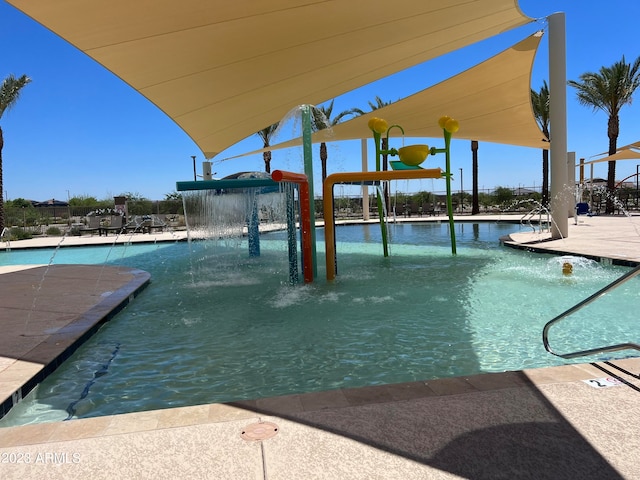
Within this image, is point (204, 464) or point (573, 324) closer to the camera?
point (204, 464)

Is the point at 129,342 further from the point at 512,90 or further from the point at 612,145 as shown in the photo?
the point at 612,145

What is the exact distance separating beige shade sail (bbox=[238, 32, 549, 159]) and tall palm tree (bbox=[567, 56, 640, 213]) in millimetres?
10217

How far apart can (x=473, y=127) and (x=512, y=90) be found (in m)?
3.46

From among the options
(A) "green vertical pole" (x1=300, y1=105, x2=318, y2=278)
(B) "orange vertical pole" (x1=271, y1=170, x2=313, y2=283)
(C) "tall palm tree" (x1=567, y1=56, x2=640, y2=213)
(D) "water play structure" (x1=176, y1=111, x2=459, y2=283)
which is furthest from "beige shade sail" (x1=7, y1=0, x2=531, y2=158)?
(C) "tall palm tree" (x1=567, y1=56, x2=640, y2=213)

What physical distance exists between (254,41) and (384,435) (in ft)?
19.7

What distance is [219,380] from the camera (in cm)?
357

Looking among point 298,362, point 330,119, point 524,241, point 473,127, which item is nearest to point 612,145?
point 473,127

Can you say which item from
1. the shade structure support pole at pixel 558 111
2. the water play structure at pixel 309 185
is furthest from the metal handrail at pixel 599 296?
the shade structure support pole at pixel 558 111

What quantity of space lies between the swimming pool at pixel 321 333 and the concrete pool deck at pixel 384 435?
2.06 feet

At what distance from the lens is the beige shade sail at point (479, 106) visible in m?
→ 10.7

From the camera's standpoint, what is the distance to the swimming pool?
11.4 ft

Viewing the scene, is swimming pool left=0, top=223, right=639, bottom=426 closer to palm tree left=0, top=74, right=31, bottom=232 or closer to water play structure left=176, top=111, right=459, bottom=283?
water play structure left=176, top=111, right=459, bottom=283

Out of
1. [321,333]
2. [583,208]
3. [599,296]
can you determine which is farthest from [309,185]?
[583,208]

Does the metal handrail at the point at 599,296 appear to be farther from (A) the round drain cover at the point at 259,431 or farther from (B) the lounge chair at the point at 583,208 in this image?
(B) the lounge chair at the point at 583,208
